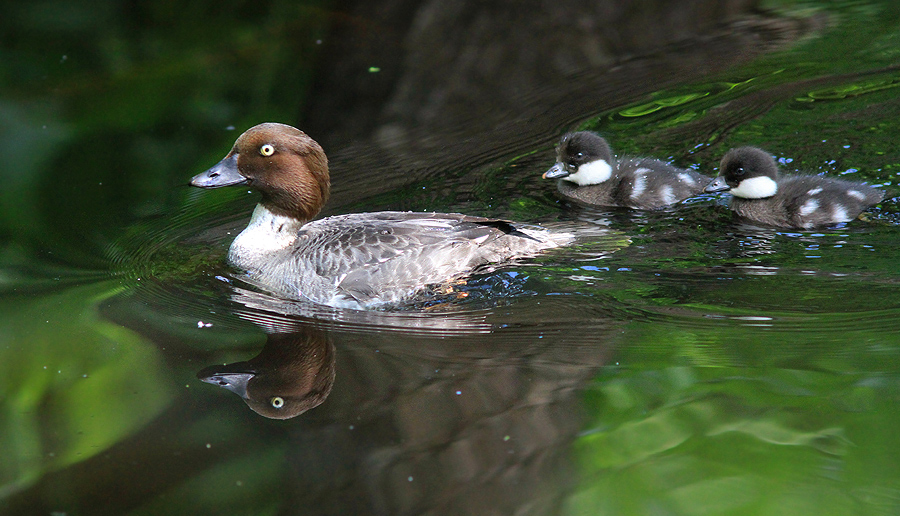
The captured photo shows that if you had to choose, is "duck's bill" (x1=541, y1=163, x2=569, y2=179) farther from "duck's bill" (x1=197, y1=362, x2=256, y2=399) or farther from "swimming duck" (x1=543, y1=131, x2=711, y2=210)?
"duck's bill" (x1=197, y1=362, x2=256, y2=399)

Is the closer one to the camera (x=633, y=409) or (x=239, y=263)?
(x=633, y=409)

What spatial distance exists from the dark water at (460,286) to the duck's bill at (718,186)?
0.15m

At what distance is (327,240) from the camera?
424cm

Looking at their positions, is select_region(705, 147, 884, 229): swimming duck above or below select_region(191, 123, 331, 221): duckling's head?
above

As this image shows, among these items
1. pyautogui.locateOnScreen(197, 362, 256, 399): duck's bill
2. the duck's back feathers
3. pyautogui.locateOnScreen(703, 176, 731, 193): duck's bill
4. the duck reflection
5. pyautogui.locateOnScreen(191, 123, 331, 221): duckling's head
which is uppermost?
pyautogui.locateOnScreen(703, 176, 731, 193): duck's bill

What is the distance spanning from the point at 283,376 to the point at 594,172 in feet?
8.02

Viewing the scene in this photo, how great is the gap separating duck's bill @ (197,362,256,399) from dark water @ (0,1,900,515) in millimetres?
59

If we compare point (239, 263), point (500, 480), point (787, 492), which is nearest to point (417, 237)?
point (239, 263)

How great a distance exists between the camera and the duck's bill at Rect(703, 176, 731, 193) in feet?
15.7

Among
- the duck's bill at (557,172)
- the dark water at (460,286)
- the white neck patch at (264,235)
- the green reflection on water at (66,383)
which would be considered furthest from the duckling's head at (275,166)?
the duck's bill at (557,172)

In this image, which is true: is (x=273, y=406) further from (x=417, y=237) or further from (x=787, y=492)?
(x=787, y=492)

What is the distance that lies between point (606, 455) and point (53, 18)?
6.59 metres

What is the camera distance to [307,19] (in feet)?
24.9

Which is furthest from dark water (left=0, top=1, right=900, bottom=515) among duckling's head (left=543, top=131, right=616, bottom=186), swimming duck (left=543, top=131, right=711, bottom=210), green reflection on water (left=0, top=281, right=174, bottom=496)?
duckling's head (left=543, top=131, right=616, bottom=186)
